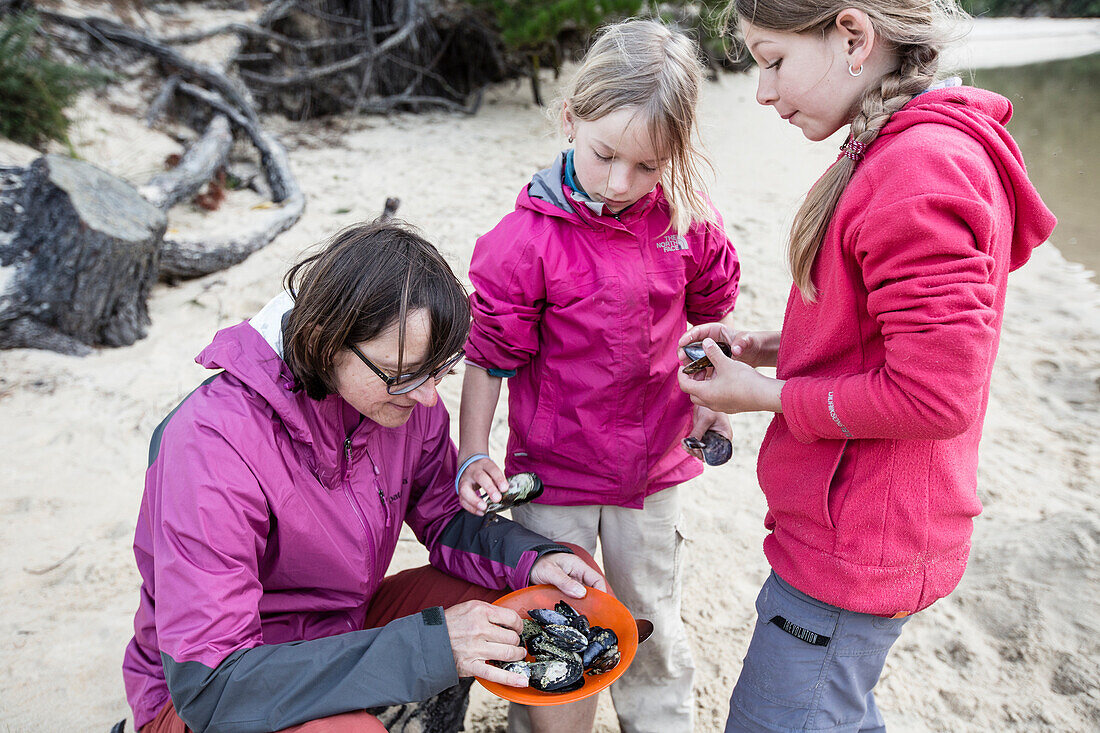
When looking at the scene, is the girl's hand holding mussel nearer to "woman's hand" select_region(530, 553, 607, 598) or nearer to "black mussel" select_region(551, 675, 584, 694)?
"woman's hand" select_region(530, 553, 607, 598)

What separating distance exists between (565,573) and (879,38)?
53.8 inches

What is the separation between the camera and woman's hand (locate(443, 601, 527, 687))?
5.15 ft

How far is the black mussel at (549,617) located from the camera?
1783mm

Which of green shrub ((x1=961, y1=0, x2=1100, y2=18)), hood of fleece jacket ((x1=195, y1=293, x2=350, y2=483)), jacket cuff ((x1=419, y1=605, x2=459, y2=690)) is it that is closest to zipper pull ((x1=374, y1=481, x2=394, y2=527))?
hood of fleece jacket ((x1=195, y1=293, x2=350, y2=483))

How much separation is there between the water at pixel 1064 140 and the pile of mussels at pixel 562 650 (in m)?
4.51

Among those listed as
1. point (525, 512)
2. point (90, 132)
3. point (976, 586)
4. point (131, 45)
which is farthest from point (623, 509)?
point (131, 45)

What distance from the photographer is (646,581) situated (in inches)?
88.1

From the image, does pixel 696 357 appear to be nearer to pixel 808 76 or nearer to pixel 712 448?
pixel 712 448

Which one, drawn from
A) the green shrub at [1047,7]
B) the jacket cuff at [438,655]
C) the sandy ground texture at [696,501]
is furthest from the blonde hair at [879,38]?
the green shrub at [1047,7]

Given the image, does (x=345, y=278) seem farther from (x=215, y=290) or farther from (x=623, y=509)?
(x=215, y=290)

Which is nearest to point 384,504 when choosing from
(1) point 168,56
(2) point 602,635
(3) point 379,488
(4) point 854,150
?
(3) point 379,488

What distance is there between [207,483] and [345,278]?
19.9 inches

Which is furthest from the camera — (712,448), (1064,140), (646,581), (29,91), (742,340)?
(1064,140)

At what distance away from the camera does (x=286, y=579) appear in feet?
5.82
